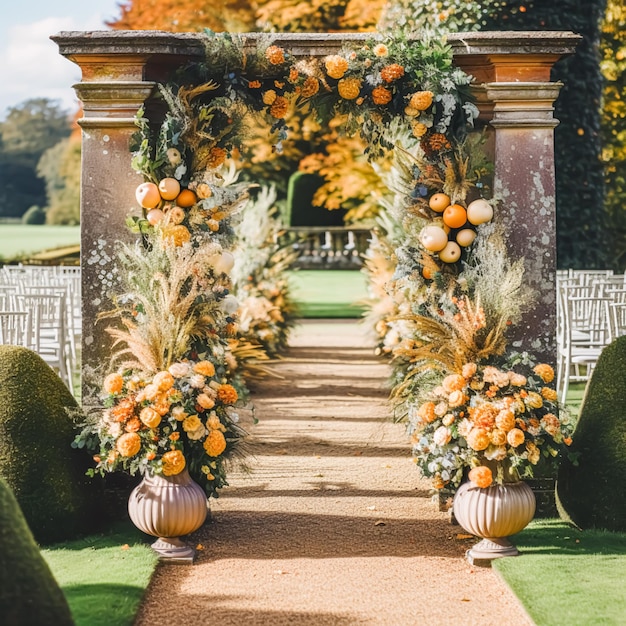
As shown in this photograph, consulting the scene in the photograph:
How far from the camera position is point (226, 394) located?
17.1 ft

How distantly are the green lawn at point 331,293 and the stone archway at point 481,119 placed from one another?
392 inches

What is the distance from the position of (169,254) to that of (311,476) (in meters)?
2.21

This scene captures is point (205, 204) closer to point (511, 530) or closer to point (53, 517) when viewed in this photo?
point (53, 517)

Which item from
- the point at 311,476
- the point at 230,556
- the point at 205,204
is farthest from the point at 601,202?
the point at 230,556

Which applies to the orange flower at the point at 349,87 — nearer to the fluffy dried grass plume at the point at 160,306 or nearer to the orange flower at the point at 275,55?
the orange flower at the point at 275,55

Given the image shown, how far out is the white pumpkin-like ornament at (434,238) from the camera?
5.74 m

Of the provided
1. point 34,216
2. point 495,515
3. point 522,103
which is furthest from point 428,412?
point 34,216

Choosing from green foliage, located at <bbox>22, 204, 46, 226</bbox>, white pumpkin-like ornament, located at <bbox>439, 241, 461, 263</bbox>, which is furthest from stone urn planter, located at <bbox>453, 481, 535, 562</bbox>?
green foliage, located at <bbox>22, 204, 46, 226</bbox>

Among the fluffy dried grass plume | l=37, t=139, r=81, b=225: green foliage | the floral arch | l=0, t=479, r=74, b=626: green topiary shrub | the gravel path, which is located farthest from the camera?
l=37, t=139, r=81, b=225: green foliage

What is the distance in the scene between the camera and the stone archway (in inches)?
217

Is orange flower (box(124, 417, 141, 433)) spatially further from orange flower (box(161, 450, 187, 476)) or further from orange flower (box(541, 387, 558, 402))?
orange flower (box(541, 387, 558, 402))

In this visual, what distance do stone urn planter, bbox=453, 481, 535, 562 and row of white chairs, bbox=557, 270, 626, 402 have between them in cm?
345

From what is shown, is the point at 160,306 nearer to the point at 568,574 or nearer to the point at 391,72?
the point at 391,72

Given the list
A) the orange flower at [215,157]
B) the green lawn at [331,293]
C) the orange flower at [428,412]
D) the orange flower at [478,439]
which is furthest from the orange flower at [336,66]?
the green lawn at [331,293]
